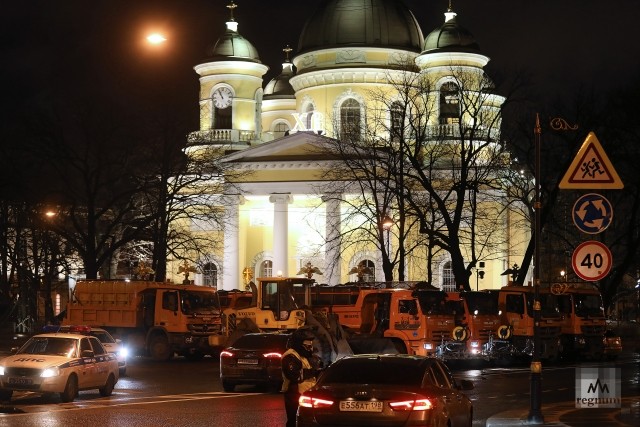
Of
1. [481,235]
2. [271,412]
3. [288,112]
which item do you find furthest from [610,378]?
[288,112]

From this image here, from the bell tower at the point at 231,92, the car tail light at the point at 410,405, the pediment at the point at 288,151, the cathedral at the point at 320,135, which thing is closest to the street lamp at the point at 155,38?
the car tail light at the point at 410,405

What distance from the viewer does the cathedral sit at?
7719 cm

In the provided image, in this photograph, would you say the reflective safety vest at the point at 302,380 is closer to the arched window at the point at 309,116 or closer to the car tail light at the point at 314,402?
the car tail light at the point at 314,402

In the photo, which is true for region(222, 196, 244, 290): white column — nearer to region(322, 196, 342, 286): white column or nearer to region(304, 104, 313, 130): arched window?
region(322, 196, 342, 286): white column

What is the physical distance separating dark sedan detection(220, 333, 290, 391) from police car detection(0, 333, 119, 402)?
2744 mm

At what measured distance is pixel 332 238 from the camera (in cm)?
7588

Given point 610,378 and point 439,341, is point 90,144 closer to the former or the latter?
point 439,341

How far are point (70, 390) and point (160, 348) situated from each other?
63.2 ft

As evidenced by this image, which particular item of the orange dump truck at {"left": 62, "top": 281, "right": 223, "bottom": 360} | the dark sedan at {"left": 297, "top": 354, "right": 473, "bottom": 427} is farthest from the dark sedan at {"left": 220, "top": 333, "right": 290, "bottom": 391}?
the orange dump truck at {"left": 62, "top": 281, "right": 223, "bottom": 360}

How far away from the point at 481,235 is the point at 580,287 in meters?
26.7

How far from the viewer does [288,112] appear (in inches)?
3580

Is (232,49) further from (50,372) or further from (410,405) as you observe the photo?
(410,405)

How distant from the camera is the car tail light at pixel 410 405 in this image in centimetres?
1537

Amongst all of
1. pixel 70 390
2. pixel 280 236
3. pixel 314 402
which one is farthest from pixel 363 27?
pixel 314 402
